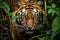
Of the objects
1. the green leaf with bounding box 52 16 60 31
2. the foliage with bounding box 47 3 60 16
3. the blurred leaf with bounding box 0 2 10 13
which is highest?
the blurred leaf with bounding box 0 2 10 13

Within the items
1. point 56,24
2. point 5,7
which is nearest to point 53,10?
point 56,24

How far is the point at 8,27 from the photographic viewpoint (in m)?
1.70

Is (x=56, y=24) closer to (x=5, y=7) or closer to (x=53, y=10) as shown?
(x=53, y=10)

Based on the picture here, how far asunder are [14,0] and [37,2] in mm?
193

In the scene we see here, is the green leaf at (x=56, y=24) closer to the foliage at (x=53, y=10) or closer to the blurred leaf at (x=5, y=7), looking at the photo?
the foliage at (x=53, y=10)

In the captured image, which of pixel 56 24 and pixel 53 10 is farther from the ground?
pixel 53 10

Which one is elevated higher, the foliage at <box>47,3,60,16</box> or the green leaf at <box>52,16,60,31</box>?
the foliage at <box>47,3,60,16</box>

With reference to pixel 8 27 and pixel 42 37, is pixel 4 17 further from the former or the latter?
pixel 42 37

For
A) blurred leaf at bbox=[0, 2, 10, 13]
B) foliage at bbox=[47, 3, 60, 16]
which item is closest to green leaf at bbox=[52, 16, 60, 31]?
foliage at bbox=[47, 3, 60, 16]

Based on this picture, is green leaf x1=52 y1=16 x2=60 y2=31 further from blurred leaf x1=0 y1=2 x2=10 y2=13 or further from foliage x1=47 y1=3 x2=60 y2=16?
blurred leaf x1=0 y1=2 x2=10 y2=13

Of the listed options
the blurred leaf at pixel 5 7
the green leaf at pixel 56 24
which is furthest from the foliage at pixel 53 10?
the blurred leaf at pixel 5 7

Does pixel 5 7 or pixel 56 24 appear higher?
pixel 5 7

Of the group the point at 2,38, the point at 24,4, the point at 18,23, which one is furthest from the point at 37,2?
the point at 2,38

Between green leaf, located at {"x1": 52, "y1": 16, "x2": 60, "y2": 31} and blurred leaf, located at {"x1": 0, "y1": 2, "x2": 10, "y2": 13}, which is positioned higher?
blurred leaf, located at {"x1": 0, "y1": 2, "x2": 10, "y2": 13}
